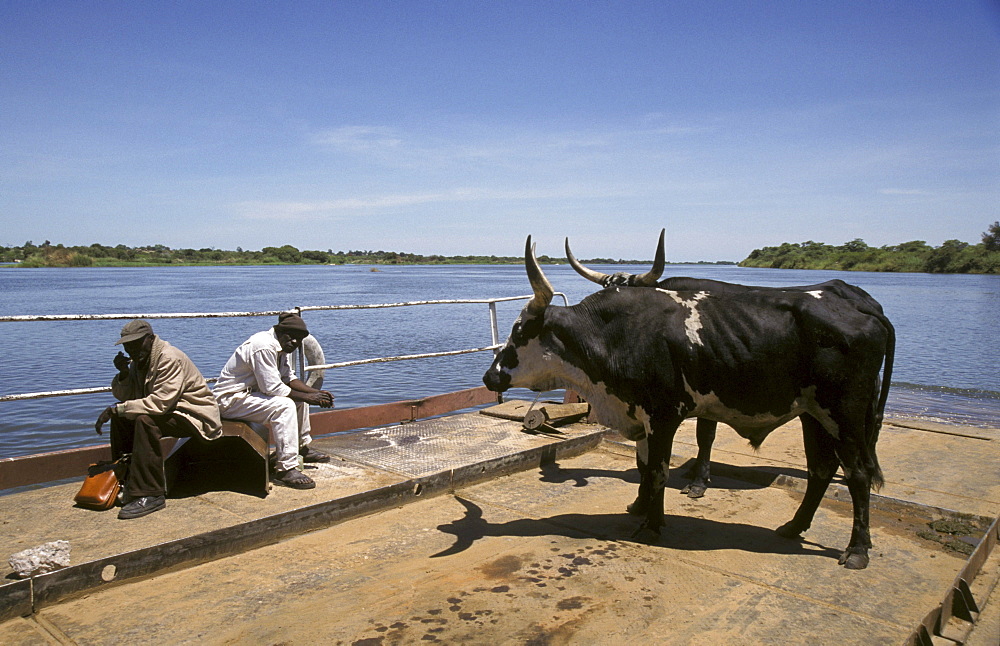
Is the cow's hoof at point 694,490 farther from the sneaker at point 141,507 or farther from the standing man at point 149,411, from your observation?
the sneaker at point 141,507

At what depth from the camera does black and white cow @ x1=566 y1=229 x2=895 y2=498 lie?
538cm

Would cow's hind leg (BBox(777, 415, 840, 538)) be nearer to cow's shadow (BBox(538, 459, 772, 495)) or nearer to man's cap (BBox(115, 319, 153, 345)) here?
cow's shadow (BBox(538, 459, 772, 495))

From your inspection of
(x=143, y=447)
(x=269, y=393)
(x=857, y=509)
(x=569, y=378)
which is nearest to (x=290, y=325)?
(x=269, y=393)

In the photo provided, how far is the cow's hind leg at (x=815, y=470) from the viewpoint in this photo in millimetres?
5500

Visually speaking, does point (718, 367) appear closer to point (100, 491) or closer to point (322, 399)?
point (322, 399)

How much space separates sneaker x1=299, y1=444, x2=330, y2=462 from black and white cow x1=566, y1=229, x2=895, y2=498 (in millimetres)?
3110

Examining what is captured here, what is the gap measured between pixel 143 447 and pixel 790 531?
5.13 m

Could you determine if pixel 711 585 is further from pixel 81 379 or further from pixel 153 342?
pixel 81 379

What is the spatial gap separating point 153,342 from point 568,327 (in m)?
3.35

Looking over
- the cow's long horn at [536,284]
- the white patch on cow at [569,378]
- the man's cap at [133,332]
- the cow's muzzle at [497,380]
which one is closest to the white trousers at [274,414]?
the man's cap at [133,332]

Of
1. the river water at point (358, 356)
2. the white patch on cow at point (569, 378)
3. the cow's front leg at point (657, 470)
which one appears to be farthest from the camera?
the river water at point (358, 356)

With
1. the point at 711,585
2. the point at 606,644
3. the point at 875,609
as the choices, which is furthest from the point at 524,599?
the point at 875,609

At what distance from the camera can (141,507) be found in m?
5.30

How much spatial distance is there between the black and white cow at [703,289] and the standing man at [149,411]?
3.52 meters
